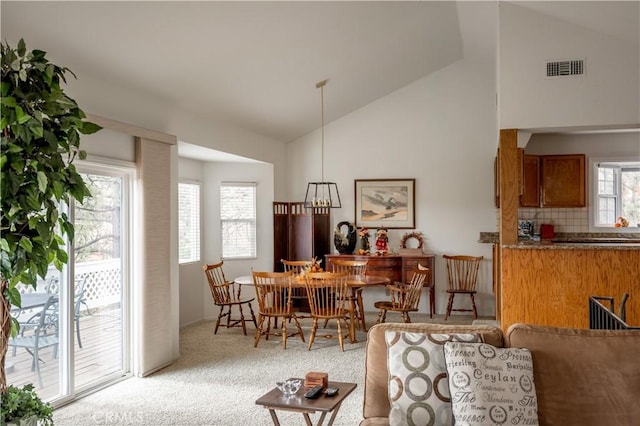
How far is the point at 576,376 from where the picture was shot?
254 centimetres

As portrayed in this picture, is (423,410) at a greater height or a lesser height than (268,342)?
greater

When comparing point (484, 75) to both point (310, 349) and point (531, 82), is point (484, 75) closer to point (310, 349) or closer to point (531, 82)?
point (531, 82)

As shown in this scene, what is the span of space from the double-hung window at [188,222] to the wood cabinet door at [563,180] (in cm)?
492

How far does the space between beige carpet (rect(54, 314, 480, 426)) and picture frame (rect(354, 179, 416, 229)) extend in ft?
7.18

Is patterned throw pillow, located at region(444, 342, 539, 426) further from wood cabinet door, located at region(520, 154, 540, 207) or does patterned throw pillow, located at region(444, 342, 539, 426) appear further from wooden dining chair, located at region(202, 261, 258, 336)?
wood cabinet door, located at region(520, 154, 540, 207)

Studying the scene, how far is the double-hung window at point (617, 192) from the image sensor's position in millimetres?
7957

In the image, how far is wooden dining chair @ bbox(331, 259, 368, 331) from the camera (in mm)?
6701

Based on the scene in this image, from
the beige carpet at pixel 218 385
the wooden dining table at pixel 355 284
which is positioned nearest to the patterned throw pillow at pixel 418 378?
the beige carpet at pixel 218 385

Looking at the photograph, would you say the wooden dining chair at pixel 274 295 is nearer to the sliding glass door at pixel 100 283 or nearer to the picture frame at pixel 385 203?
the sliding glass door at pixel 100 283

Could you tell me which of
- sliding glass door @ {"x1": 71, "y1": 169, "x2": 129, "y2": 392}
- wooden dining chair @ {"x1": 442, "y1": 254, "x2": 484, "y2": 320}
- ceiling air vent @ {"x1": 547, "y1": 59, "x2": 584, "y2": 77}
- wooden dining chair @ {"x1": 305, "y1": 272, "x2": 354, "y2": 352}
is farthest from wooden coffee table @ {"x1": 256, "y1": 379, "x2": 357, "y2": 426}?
wooden dining chair @ {"x1": 442, "y1": 254, "x2": 484, "y2": 320}

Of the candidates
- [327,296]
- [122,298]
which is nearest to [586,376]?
[327,296]

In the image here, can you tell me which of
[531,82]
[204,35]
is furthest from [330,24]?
[531,82]

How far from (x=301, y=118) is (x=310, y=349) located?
3.41m

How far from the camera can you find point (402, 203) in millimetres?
8438
